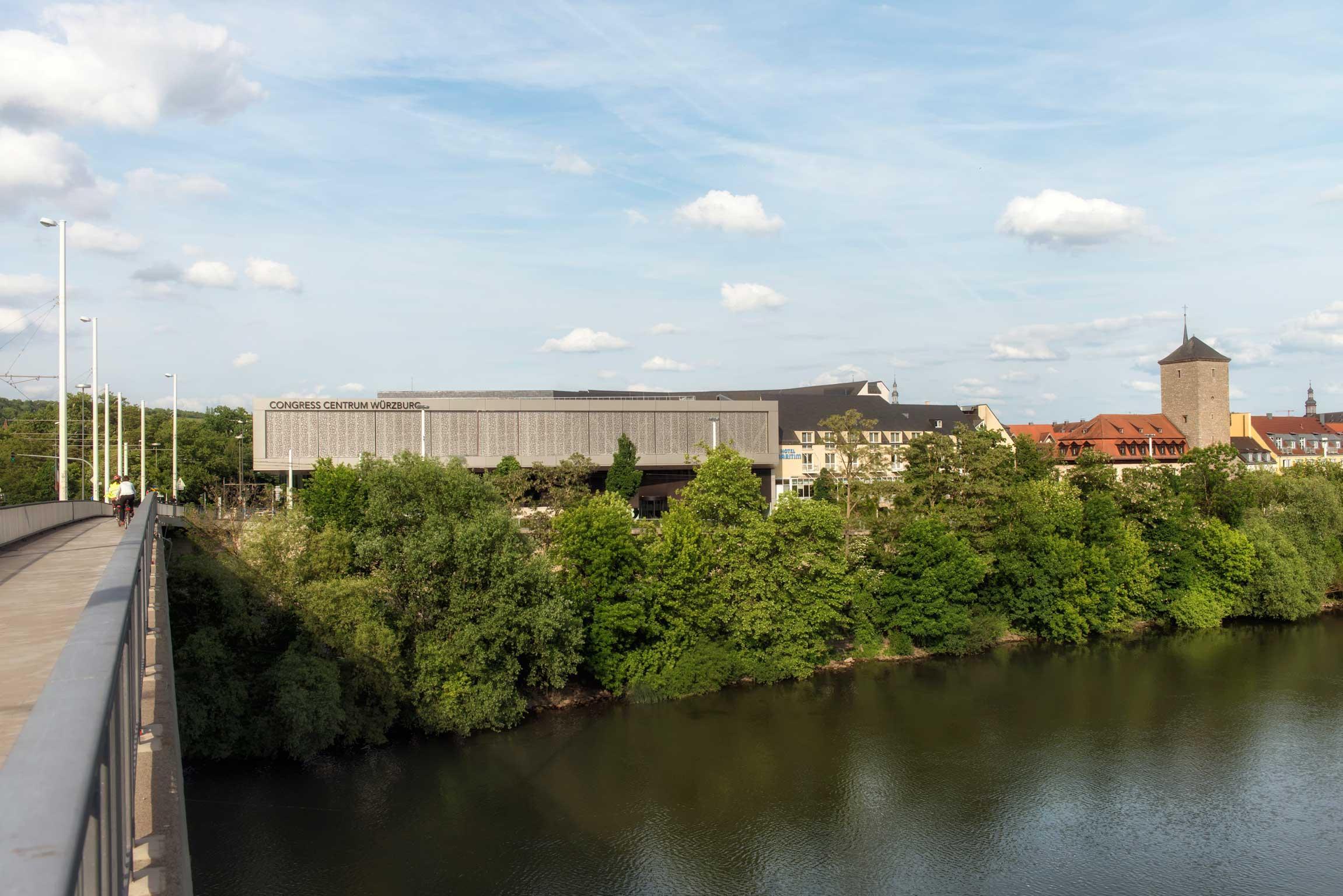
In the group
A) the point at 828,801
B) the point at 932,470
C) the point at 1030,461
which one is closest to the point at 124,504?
the point at 828,801

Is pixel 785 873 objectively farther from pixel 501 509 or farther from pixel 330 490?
pixel 330 490

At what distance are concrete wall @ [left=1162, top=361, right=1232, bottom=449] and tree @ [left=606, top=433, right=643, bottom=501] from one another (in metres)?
48.1

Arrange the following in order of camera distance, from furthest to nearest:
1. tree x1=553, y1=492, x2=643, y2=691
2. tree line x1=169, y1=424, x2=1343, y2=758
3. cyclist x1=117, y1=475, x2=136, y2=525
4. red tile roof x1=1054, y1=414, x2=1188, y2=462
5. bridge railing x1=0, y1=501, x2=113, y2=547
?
red tile roof x1=1054, y1=414, x2=1188, y2=462 → tree x1=553, y1=492, x2=643, y2=691 → tree line x1=169, y1=424, x2=1343, y2=758 → cyclist x1=117, y1=475, x2=136, y2=525 → bridge railing x1=0, y1=501, x2=113, y2=547

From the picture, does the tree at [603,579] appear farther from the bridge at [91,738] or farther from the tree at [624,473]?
the tree at [624,473]

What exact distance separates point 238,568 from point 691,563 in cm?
1450

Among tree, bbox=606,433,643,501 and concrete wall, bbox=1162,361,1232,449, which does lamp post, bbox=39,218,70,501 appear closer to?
tree, bbox=606,433,643,501

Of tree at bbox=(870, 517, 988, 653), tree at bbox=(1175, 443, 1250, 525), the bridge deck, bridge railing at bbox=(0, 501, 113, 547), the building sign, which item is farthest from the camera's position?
the building sign

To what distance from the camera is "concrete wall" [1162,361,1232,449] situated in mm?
79500

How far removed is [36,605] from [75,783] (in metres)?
8.54

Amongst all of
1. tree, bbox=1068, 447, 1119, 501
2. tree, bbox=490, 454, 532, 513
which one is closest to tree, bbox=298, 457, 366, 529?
tree, bbox=490, 454, 532, 513

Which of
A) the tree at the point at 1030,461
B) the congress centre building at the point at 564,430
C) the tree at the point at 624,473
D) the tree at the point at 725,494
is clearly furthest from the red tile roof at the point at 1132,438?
the tree at the point at 725,494

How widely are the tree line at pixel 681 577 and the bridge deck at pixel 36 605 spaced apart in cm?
924

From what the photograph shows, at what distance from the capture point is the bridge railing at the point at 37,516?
15594 mm

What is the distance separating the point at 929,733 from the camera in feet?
Answer: 94.0
